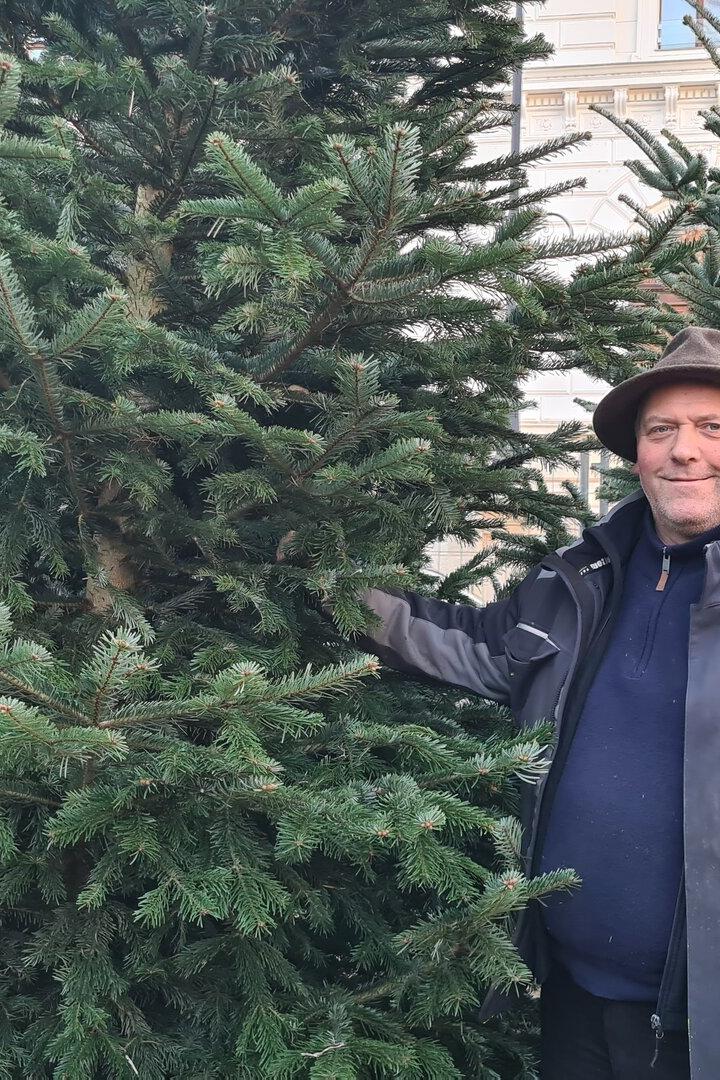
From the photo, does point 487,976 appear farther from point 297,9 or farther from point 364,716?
point 297,9

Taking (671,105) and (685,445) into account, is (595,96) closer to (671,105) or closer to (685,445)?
(671,105)

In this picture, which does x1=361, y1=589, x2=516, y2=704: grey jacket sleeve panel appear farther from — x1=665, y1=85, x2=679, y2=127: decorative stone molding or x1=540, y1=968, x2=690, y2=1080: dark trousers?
x1=665, y1=85, x2=679, y2=127: decorative stone molding

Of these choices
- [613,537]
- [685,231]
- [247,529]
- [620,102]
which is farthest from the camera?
[620,102]

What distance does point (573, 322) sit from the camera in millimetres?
2350

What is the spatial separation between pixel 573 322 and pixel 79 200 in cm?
127

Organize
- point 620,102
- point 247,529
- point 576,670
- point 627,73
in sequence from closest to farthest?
point 247,529 → point 576,670 → point 627,73 → point 620,102

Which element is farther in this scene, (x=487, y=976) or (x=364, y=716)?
(x=364, y=716)

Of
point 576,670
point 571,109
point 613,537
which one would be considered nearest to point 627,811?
point 576,670

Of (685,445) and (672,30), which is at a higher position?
(672,30)

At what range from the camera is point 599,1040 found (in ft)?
7.48

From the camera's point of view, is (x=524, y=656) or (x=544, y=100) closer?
(x=524, y=656)

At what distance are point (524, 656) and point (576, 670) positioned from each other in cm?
14

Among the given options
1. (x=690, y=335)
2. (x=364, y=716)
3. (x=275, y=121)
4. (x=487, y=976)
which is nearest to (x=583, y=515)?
(x=690, y=335)

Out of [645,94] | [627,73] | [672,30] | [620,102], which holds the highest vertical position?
[672,30]
